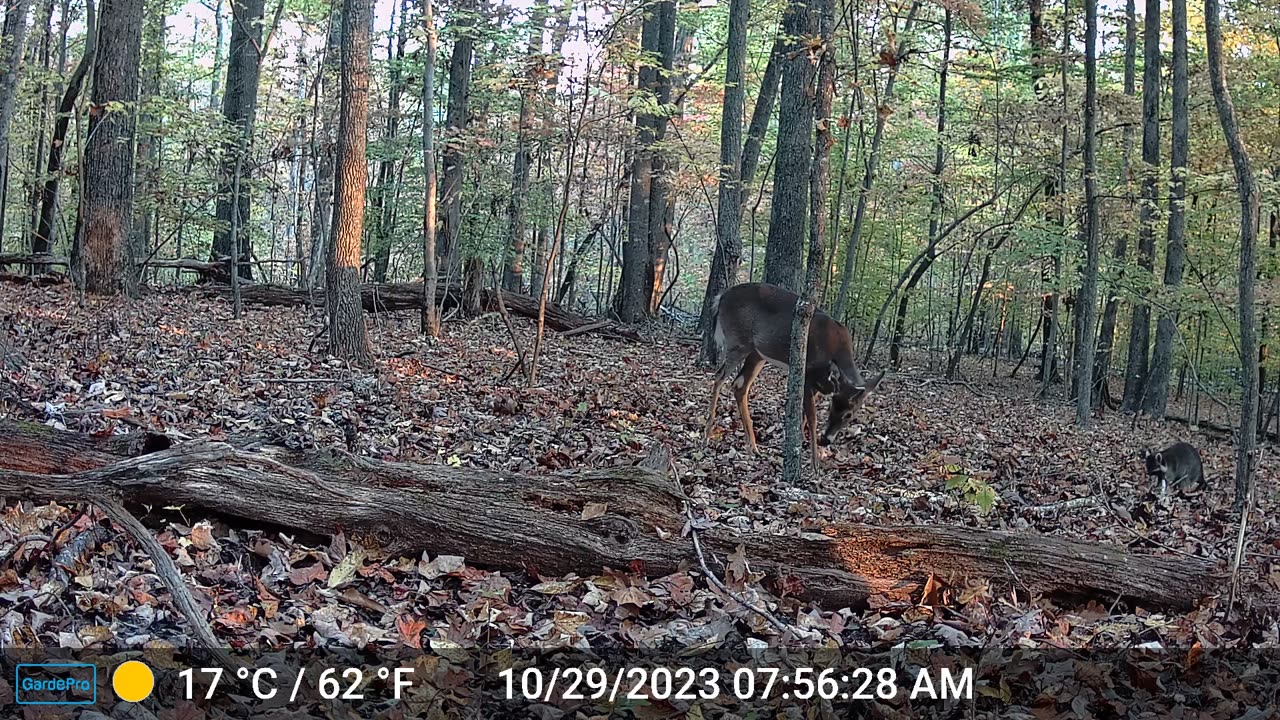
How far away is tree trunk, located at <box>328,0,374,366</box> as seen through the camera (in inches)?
420

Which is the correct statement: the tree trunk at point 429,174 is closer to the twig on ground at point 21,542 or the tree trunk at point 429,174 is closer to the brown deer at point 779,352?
the brown deer at point 779,352

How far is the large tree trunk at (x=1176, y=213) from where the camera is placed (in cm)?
1612

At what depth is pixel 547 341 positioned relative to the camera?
15320 millimetres

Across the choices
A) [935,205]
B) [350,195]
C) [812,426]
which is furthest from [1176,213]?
[350,195]

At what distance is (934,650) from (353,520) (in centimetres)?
263

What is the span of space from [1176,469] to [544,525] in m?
7.71

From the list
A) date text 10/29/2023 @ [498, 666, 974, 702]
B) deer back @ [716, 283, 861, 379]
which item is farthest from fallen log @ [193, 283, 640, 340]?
date text 10/29/2023 @ [498, 666, 974, 702]

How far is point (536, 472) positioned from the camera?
6754 millimetres


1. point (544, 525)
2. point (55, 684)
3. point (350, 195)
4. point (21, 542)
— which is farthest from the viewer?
point (350, 195)

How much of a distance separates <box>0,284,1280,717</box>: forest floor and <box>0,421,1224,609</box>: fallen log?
0.11 metres

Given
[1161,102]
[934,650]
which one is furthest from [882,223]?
[934,650]

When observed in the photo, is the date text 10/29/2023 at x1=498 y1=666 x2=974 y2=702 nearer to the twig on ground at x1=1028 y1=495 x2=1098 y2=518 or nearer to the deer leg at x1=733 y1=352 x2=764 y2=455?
the twig on ground at x1=1028 y1=495 x2=1098 y2=518

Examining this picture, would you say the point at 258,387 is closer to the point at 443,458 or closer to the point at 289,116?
the point at 443,458

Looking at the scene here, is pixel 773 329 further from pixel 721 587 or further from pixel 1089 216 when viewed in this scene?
pixel 1089 216
